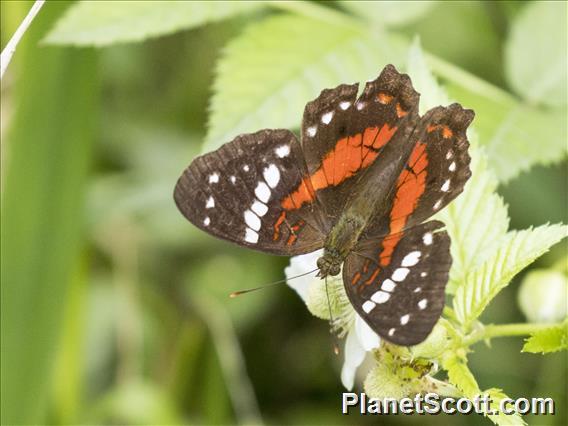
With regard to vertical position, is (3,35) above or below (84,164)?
above

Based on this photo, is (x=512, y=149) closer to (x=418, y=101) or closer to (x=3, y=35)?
(x=418, y=101)

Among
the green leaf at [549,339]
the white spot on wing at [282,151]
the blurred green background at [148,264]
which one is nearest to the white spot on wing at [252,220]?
the white spot on wing at [282,151]

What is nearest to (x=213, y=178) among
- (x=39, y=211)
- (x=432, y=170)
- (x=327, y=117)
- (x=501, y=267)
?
(x=327, y=117)

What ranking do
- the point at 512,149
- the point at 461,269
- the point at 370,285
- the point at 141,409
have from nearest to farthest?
the point at 370,285 < the point at 461,269 < the point at 512,149 < the point at 141,409

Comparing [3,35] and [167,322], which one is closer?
[3,35]

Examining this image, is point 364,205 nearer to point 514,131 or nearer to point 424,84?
point 424,84

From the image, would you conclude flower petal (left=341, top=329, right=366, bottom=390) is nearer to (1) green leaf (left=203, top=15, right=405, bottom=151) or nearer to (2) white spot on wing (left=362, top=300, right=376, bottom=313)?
(2) white spot on wing (left=362, top=300, right=376, bottom=313)

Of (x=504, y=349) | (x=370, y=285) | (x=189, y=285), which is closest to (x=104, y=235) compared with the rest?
(x=189, y=285)
